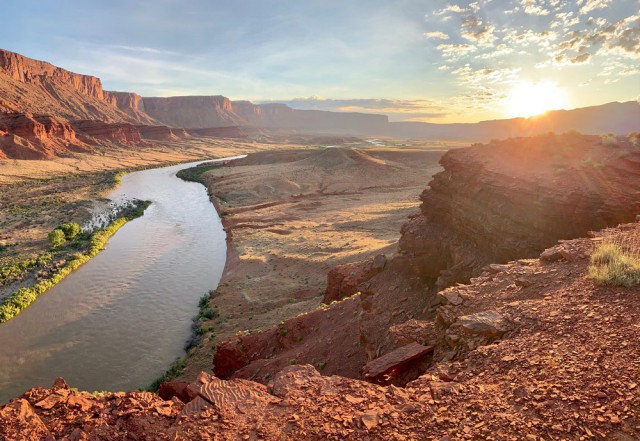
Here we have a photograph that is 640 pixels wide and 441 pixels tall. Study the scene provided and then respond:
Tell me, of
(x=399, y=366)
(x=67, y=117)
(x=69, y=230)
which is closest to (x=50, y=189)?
(x=69, y=230)

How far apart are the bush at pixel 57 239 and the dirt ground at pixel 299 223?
566 inches

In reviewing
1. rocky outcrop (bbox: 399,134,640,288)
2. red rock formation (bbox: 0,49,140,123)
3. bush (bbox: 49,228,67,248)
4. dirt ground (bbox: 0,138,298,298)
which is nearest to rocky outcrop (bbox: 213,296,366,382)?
rocky outcrop (bbox: 399,134,640,288)

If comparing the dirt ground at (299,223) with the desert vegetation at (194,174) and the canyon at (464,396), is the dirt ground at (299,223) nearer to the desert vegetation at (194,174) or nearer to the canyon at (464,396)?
the desert vegetation at (194,174)

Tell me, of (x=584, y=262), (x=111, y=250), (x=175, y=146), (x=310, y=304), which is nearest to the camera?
(x=584, y=262)

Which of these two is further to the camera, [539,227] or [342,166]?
[342,166]

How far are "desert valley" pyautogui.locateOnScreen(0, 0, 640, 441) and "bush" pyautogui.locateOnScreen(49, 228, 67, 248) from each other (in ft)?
0.38

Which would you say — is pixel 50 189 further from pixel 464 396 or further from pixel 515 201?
pixel 464 396

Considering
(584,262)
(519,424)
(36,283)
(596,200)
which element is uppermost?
(596,200)

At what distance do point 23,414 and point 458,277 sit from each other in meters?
11.6

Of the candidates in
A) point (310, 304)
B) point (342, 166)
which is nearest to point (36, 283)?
point (310, 304)

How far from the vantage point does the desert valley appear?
4.94m

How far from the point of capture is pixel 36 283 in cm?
2361

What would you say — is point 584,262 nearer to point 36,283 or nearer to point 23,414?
point 23,414

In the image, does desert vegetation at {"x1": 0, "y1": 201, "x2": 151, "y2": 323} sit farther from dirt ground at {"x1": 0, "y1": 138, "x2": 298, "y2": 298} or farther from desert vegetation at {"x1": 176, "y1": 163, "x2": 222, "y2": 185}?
desert vegetation at {"x1": 176, "y1": 163, "x2": 222, "y2": 185}
